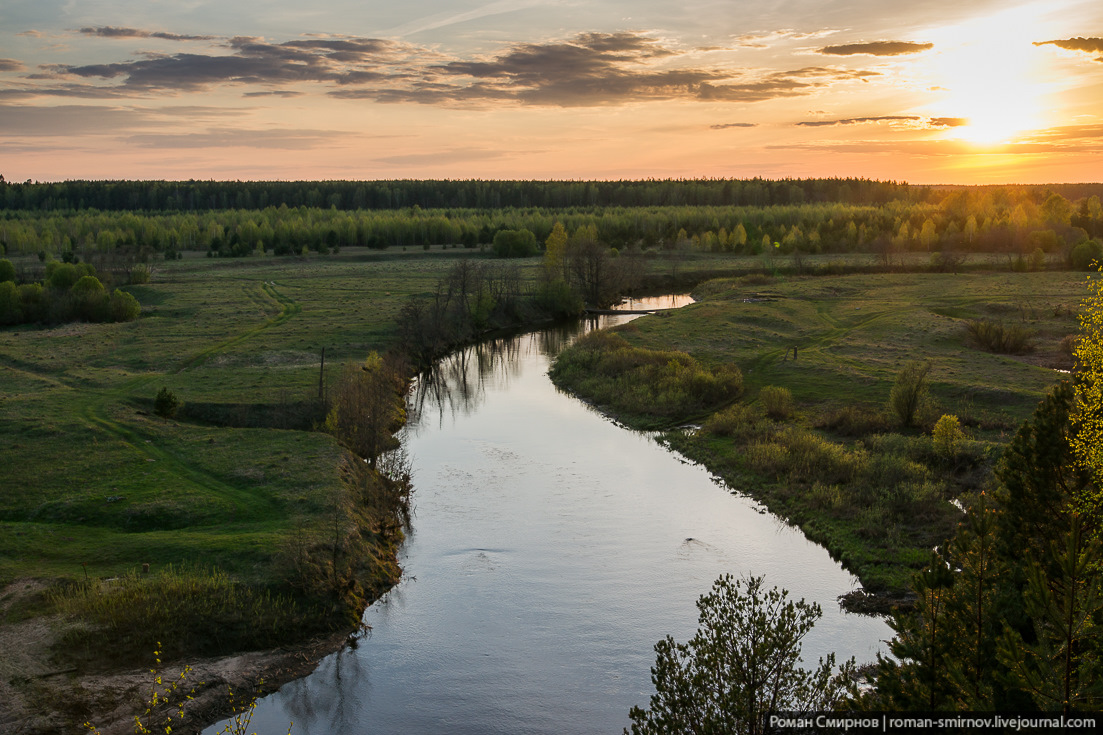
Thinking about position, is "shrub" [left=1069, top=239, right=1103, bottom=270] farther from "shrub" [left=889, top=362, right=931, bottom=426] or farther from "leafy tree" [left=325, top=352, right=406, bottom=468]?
"leafy tree" [left=325, top=352, right=406, bottom=468]

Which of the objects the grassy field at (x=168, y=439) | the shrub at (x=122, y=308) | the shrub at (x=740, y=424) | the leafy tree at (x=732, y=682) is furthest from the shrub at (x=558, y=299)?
the leafy tree at (x=732, y=682)

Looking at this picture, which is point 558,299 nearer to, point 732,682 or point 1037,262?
point 732,682

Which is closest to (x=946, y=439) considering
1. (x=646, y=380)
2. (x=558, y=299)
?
(x=646, y=380)

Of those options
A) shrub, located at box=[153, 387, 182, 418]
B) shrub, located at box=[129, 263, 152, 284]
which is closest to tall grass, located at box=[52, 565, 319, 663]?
shrub, located at box=[153, 387, 182, 418]

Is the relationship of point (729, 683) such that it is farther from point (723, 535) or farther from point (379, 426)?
point (379, 426)

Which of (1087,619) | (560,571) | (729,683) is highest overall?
(1087,619)

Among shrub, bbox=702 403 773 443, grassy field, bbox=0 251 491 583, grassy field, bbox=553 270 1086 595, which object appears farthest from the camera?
shrub, bbox=702 403 773 443

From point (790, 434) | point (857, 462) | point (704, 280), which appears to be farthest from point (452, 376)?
point (704, 280)
